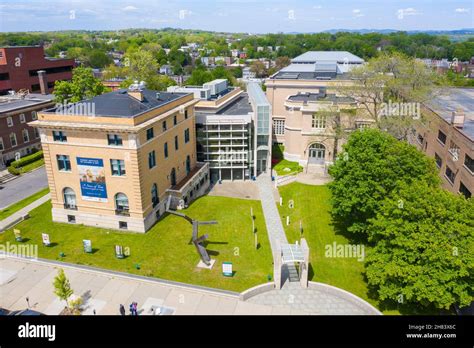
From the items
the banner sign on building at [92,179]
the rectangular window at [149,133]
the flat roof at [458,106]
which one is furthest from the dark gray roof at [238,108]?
the flat roof at [458,106]

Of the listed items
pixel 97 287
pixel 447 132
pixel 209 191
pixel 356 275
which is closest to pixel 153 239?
pixel 97 287

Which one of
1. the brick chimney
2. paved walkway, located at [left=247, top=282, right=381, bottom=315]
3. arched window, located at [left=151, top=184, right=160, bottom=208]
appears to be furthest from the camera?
the brick chimney

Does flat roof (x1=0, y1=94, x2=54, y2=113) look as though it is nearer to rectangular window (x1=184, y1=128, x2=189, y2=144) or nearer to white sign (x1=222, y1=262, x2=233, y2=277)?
rectangular window (x1=184, y1=128, x2=189, y2=144)

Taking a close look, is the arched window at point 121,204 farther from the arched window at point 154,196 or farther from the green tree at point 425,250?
the green tree at point 425,250

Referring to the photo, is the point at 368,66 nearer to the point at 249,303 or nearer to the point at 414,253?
the point at 414,253

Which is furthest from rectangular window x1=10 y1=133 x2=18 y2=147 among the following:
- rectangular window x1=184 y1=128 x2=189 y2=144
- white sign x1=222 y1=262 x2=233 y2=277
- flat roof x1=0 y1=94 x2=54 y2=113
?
white sign x1=222 y1=262 x2=233 y2=277

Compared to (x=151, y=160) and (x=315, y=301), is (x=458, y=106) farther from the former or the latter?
(x=151, y=160)
